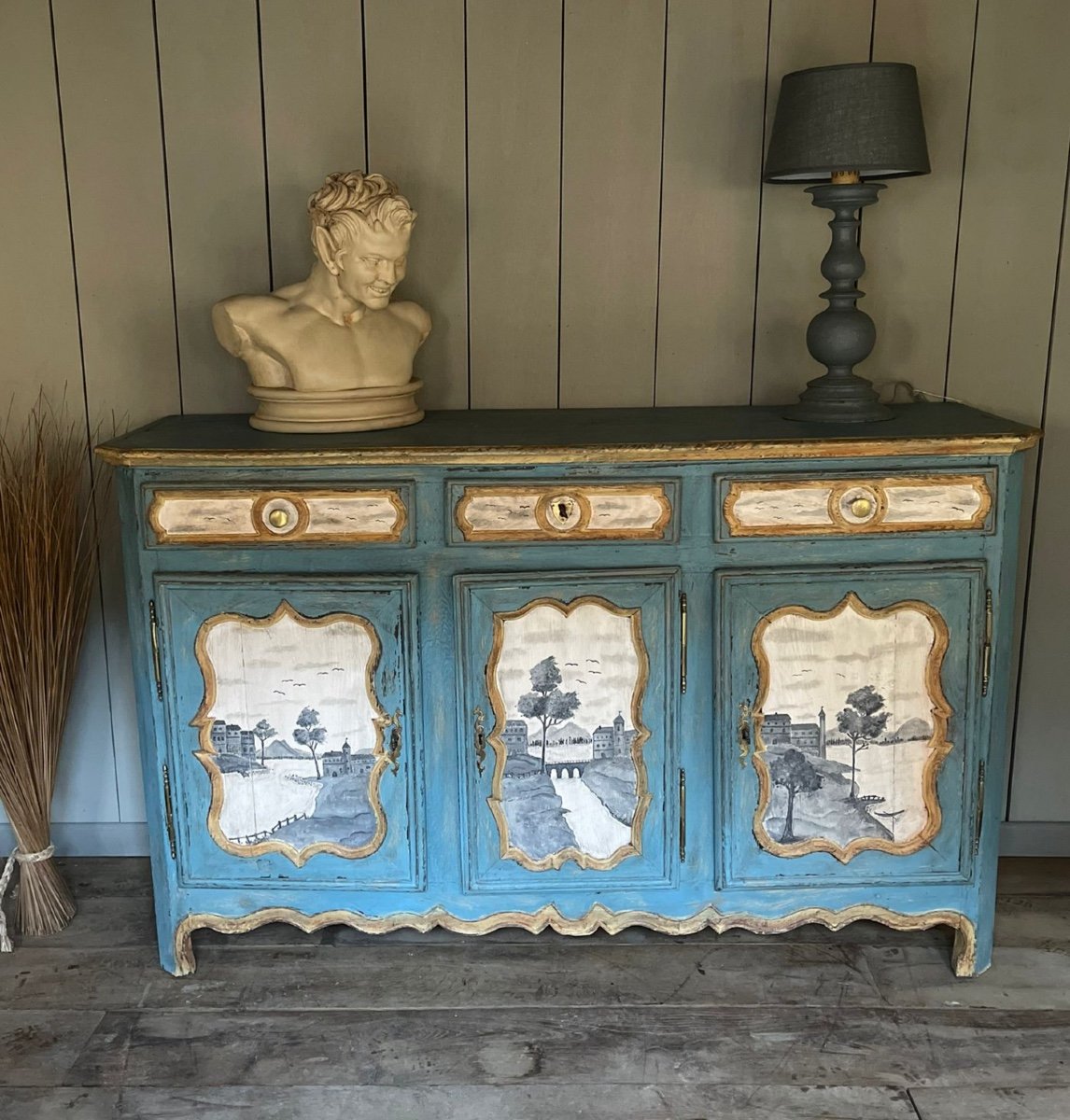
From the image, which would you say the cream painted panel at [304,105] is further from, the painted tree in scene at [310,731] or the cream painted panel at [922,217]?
the cream painted panel at [922,217]

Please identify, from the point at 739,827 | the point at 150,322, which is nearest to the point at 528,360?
the point at 150,322

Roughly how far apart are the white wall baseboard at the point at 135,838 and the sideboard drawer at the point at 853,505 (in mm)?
1033

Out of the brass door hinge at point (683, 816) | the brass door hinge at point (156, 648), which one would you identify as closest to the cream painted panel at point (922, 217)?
the brass door hinge at point (683, 816)

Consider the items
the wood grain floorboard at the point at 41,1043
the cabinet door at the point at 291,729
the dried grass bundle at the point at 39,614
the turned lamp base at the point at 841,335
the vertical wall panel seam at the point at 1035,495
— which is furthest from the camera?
the vertical wall panel seam at the point at 1035,495

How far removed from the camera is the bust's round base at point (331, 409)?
2.16 m

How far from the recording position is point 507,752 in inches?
84.0

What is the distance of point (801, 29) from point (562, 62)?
503 millimetres

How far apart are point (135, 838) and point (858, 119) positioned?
7.36ft

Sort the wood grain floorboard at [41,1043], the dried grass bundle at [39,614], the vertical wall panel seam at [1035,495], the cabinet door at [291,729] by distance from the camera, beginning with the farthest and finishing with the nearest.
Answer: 1. the vertical wall panel seam at [1035,495]
2. the dried grass bundle at [39,614]
3. the cabinet door at [291,729]
4. the wood grain floorboard at [41,1043]

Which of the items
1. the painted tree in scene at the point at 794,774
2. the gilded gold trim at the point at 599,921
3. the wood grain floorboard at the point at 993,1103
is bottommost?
the wood grain floorboard at the point at 993,1103

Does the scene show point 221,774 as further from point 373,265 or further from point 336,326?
point 373,265

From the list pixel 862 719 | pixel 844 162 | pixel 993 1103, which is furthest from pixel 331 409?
pixel 993 1103

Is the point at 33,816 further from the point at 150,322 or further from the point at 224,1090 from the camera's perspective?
Result: the point at 150,322

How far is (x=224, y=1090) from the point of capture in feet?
6.30
